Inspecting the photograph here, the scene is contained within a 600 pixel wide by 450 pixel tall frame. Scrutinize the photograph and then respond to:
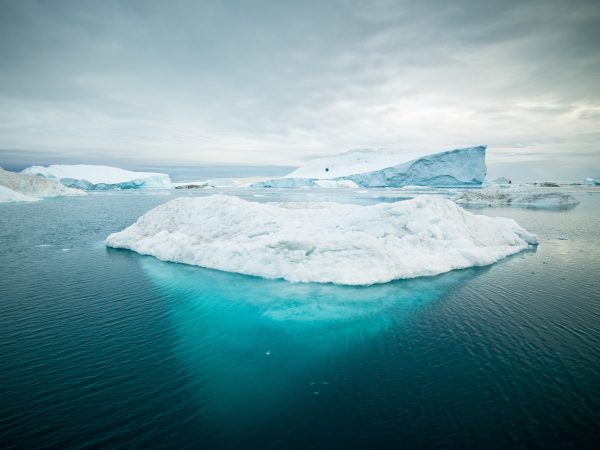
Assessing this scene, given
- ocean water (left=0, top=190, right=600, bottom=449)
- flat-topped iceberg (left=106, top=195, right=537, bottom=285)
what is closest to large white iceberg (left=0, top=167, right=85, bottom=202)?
flat-topped iceberg (left=106, top=195, right=537, bottom=285)

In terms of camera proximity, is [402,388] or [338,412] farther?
[402,388]

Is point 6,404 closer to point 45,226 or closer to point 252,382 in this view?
point 252,382

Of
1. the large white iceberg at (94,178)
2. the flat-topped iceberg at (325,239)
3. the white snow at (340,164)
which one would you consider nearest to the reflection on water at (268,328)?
the flat-topped iceberg at (325,239)

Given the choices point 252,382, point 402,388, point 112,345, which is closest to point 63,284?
point 112,345

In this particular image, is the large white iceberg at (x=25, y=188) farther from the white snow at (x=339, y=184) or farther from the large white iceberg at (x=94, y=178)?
the white snow at (x=339, y=184)

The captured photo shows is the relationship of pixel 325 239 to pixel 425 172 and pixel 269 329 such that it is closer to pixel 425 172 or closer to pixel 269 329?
pixel 269 329

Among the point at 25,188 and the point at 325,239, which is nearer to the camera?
the point at 325,239

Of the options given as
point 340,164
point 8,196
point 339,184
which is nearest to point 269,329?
point 8,196
